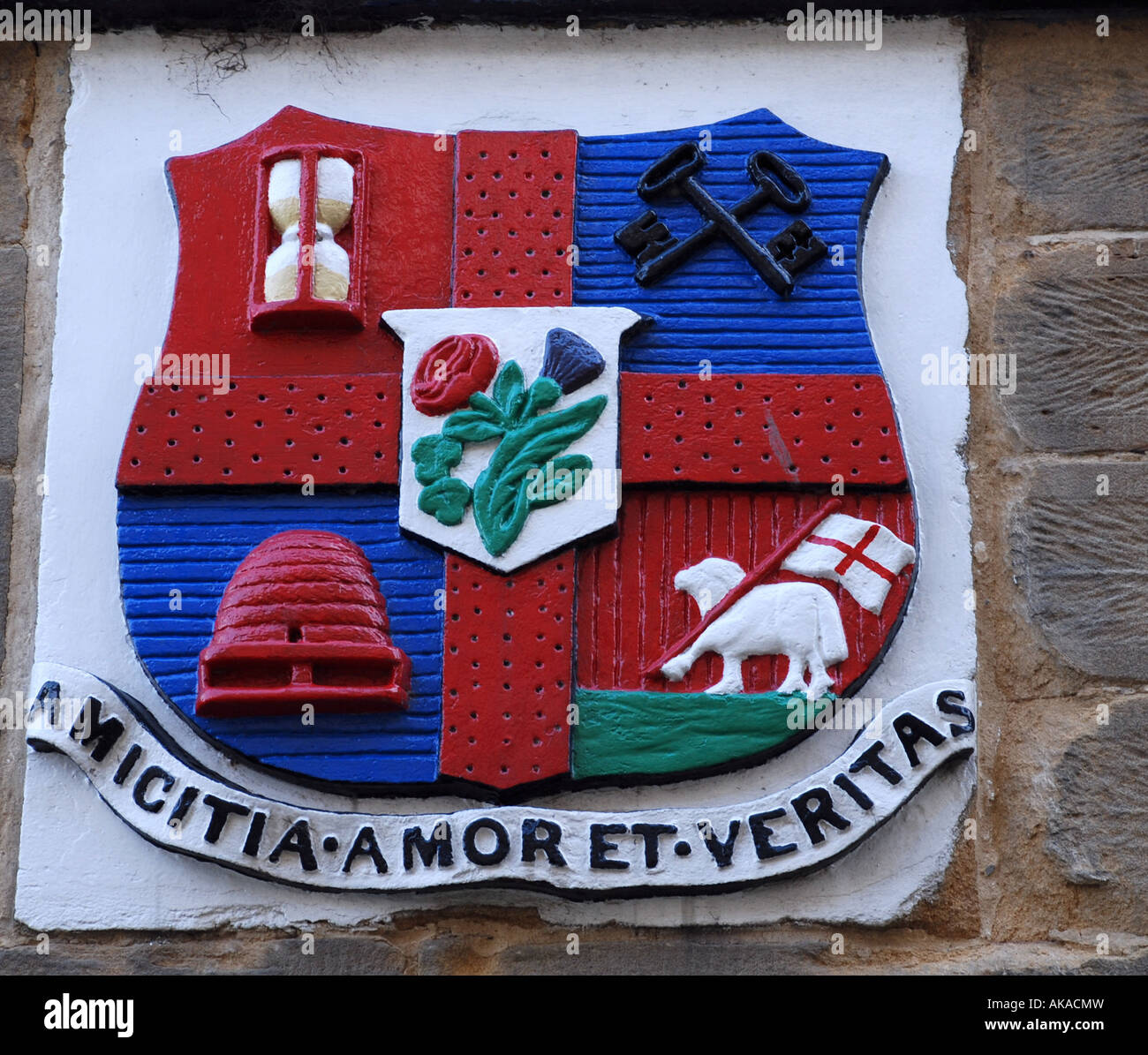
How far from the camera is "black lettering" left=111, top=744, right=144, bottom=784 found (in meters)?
2.81

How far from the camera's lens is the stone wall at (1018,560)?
2.77 metres

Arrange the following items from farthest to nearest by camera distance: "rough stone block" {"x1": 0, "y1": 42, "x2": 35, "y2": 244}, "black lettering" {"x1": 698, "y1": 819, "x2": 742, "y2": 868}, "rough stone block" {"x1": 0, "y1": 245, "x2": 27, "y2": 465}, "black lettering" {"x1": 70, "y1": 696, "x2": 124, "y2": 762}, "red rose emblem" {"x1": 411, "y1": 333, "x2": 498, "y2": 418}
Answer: "rough stone block" {"x1": 0, "y1": 42, "x2": 35, "y2": 244}
"rough stone block" {"x1": 0, "y1": 245, "x2": 27, "y2": 465}
"red rose emblem" {"x1": 411, "y1": 333, "x2": 498, "y2": 418}
"black lettering" {"x1": 70, "y1": 696, "x2": 124, "y2": 762}
"black lettering" {"x1": 698, "y1": 819, "x2": 742, "y2": 868}

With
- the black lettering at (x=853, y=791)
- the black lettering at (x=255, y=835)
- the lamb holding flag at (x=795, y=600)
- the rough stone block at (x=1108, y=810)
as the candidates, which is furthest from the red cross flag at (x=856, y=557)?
the black lettering at (x=255, y=835)

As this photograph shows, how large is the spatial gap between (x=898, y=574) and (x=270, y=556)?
3.50 ft

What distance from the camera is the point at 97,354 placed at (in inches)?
124

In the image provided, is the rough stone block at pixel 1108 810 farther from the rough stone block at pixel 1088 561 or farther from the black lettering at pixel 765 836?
the black lettering at pixel 765 836

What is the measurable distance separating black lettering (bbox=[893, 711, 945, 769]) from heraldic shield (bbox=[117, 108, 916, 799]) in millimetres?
115

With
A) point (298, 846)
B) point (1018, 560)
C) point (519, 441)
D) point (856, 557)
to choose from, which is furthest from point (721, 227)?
point (298, 846)

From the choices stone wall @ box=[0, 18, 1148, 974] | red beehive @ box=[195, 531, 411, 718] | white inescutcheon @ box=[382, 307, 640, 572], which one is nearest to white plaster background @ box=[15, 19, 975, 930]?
stone wall @ box=[0, 18, 1148, 974]

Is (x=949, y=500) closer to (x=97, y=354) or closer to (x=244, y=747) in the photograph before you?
(x=244, y=747)

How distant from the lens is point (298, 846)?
109 inches

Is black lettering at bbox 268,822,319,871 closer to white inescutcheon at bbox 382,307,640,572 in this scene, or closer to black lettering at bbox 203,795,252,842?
black lettering at bbox 203,795,252,842

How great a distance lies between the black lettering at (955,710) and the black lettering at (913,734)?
27 mm

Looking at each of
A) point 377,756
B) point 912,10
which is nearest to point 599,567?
point 377,756
